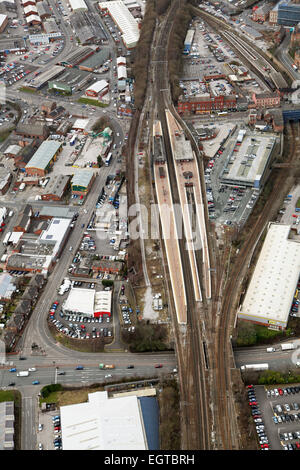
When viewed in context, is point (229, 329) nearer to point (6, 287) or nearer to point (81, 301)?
point (81, 301)

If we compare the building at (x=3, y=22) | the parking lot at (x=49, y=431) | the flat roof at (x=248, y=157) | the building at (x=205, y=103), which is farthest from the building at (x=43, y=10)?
the parking lot at (x=49, y=431)

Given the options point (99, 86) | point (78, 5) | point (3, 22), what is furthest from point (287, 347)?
point (78, 5)

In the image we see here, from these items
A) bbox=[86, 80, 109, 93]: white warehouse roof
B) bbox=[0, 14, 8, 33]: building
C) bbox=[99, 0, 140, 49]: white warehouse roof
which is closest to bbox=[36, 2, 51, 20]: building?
bbox=[0, 14, 8, 33]: building

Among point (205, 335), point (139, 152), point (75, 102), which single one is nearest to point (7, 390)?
point (205, 335)

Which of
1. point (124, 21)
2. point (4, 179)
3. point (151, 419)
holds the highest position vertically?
point (124, 21)

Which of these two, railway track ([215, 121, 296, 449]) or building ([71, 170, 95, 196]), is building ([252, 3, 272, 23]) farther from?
building ([71, 170, 95, 196])
